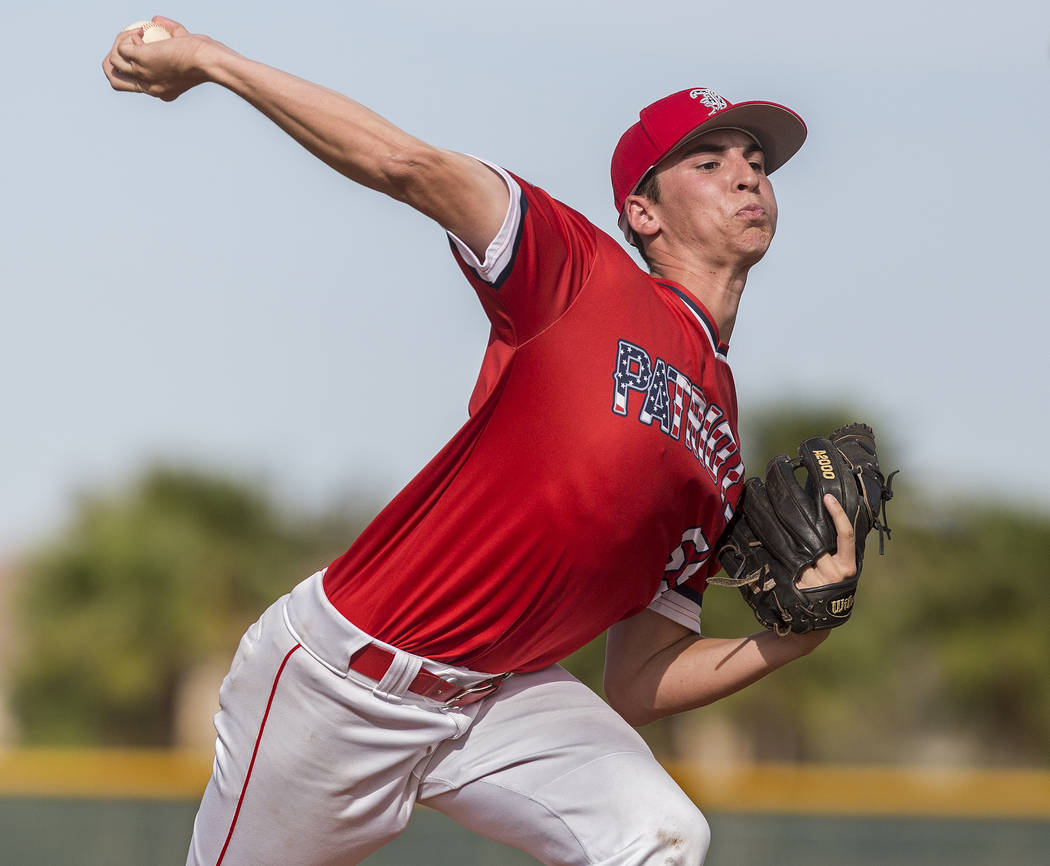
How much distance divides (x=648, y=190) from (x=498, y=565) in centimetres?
134

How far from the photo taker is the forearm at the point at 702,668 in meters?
3.52

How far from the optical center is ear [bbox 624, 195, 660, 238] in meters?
3.74

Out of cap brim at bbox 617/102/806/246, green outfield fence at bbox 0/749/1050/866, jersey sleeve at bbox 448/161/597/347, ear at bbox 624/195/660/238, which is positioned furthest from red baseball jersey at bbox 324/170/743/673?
green outfield fence at bbox 0/749/1050/866

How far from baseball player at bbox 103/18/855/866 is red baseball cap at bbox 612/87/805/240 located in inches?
18.2

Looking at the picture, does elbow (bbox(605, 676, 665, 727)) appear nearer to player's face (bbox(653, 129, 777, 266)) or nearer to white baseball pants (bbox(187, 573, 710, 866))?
white baseball pants (bbox(187, 573, 710, 866))

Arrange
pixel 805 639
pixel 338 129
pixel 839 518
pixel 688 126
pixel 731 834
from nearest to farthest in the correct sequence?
1. pixel 338 129
2. pixel 839 518
3. pixel 805 639
4. pixel 688 126
5. pixel 731 834

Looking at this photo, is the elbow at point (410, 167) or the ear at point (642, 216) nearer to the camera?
the elbow at point (410, 167)

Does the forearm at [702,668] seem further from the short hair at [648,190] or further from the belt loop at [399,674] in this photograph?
the short hair at [648,190]

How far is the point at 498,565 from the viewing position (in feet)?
9.86

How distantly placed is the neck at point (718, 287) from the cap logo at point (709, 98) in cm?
45

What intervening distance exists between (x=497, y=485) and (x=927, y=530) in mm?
19321

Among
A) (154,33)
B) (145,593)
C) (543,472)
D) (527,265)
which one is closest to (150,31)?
(154,33)

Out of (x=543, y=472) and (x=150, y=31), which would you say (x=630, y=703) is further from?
(x=150, y=31)

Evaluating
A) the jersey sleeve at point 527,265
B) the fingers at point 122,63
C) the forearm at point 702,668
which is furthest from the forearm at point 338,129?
the forearm at point 702,668
